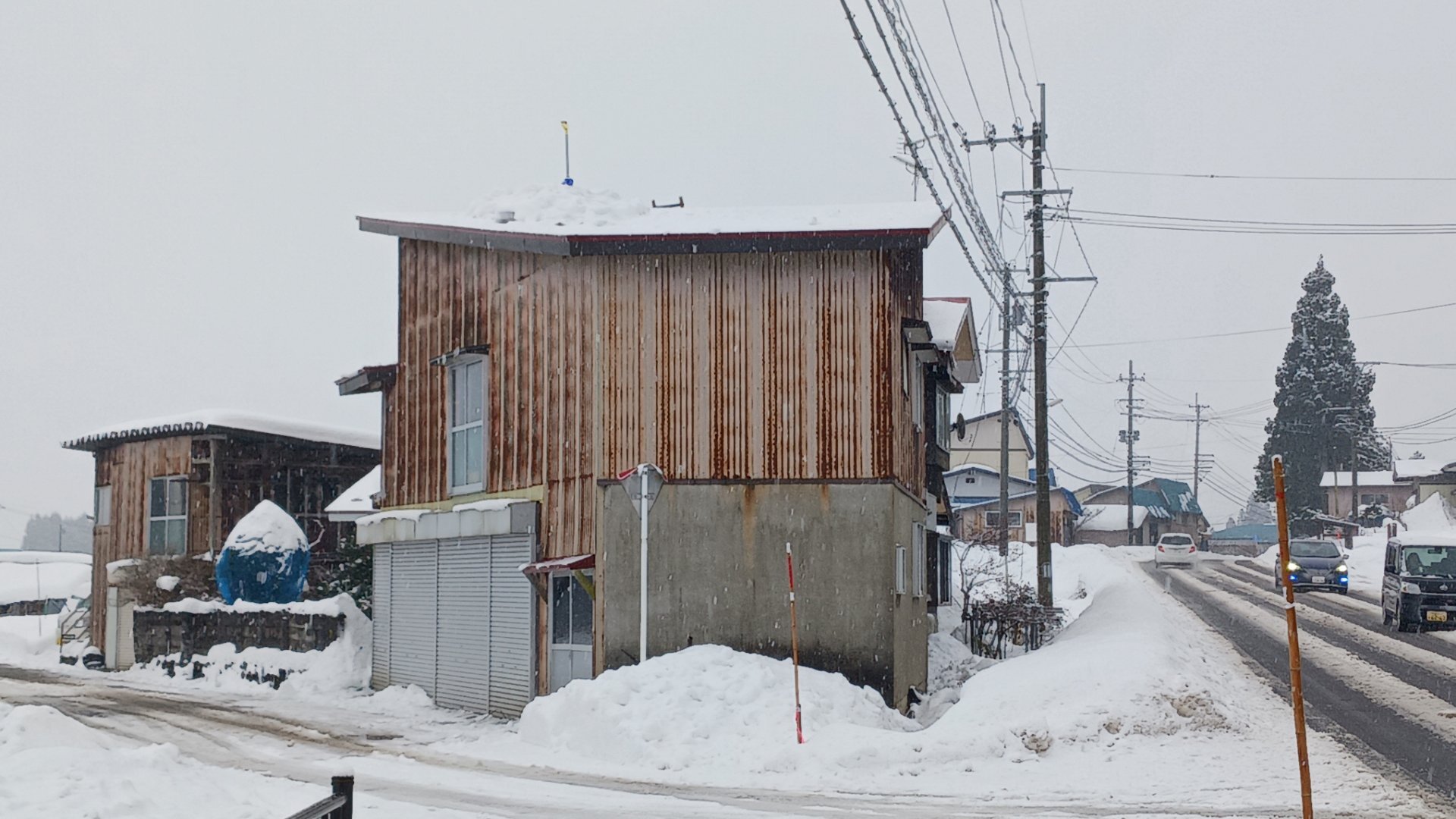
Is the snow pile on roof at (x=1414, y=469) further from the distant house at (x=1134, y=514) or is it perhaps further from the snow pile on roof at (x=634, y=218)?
the snow pile on roof at (x=634, y=218)

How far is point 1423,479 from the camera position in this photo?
7888 centimetres

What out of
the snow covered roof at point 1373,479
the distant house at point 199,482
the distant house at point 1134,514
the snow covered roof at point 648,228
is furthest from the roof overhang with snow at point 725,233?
the snow covered roof at point 1373,479

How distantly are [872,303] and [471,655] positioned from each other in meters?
7.74

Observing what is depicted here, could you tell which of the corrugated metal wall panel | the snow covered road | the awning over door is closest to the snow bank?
the corrugated metal wall panel

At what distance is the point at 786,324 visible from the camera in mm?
17422

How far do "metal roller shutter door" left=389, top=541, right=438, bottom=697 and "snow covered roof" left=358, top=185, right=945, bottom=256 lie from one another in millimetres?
5113

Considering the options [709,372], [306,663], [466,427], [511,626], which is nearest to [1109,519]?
[306,663]

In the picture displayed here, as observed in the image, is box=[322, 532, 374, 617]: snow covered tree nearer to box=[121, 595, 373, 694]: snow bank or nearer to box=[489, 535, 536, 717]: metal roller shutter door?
box=[121, 595, 373, 694]: snow bank

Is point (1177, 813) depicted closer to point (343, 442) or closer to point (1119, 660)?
point (1119, 660)

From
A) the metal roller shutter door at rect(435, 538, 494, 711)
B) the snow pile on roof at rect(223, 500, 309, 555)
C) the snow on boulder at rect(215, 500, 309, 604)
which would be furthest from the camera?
the snow pile on roof at rect(223, 500, 309, 555)

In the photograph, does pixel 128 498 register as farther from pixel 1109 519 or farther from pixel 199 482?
pixel 1109 519

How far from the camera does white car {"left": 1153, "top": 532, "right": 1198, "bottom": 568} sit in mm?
A: 52406

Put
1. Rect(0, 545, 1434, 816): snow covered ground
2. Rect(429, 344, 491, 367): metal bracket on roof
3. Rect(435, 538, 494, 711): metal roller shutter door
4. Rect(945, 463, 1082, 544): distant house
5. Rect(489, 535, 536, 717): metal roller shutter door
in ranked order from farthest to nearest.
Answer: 1. Rect(945, 463, 1082, 544): distant house
2. Rect(429, 344, 491, 367): metal bracket on roof
3. Rect(435, 538, 494, 711): metal roller shutter door
4. Rect(489, 535, 536, 717): metal roller shutter door
5. Rect(0, 545, 1434, 816): snow covered ground

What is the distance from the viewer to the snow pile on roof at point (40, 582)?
54.6m
